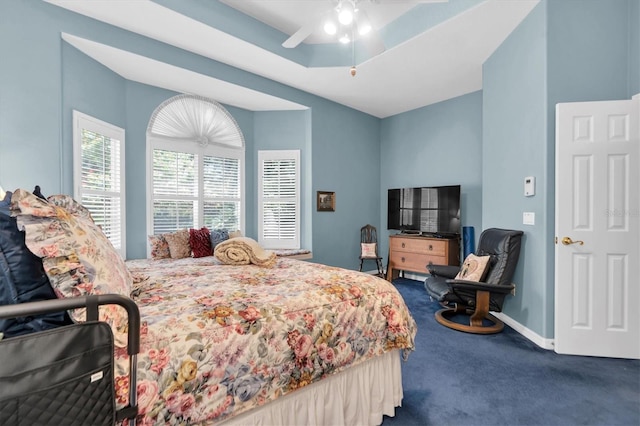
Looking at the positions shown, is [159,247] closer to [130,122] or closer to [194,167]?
[194,167]

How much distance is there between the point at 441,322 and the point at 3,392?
10.6ft

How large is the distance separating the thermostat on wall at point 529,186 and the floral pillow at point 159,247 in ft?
12.7

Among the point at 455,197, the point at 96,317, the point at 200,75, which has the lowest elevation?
the point at 96,317

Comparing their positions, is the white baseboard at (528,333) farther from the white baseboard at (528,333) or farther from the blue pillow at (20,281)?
the blue pillow at (20,281)

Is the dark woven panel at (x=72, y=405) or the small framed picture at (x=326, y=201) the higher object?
the small framed picture at (x=326, y=201)

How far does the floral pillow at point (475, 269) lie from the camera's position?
116 inches

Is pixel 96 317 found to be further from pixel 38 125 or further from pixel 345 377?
pixel 38 125

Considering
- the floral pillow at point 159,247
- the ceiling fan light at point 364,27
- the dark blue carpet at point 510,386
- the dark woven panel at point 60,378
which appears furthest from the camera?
the floral pillow at point 159,247

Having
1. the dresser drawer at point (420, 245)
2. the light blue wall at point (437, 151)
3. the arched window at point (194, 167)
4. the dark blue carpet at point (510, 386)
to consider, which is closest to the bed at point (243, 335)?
the dark blue carpet at point (510, 386)

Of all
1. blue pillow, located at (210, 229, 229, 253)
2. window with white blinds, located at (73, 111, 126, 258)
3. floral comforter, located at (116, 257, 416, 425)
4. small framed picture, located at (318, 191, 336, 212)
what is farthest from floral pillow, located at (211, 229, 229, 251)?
floral comforter, located at (116, 257, 416, 425)

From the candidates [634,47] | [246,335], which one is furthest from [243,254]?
[634,47]

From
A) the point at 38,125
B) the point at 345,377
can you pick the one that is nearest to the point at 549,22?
the point at 345,377

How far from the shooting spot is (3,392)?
29.1 inches

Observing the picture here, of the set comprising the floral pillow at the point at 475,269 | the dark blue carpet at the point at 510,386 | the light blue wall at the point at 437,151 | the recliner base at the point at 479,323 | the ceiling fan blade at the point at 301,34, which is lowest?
the dark blue carpet at the point at 510,386
